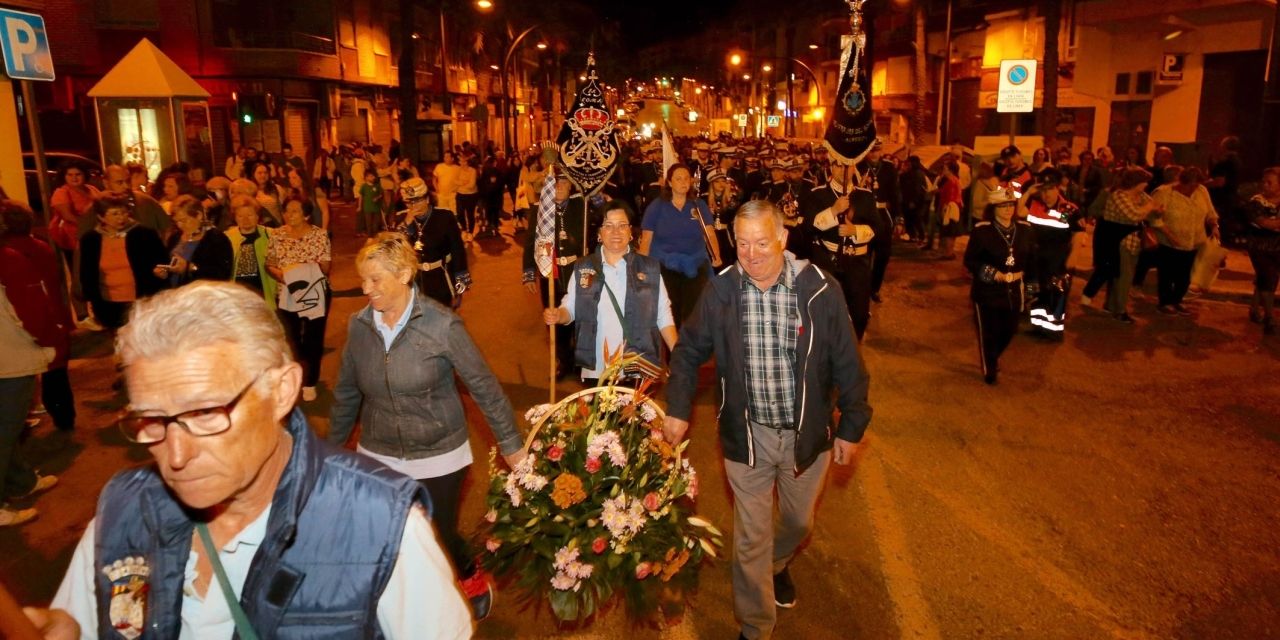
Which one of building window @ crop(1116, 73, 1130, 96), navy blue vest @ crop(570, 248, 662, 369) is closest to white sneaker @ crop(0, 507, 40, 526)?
navy blue vest @ crop(570, 248, 662, 369)

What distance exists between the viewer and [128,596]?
6.27 feet

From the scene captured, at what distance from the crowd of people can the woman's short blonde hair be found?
18 millimetres

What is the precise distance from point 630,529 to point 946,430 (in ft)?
14.8

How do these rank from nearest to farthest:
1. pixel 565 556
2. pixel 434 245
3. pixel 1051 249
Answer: pixel 565 556, pixel 434 245, pixel 1051 249

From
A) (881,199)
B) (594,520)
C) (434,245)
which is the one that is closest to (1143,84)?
(881,199)

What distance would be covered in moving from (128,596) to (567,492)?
2172 millimetres

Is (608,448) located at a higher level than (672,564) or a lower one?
higher

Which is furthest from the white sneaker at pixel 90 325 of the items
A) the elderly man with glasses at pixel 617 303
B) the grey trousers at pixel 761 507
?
the grey trousers at pixel 761 507

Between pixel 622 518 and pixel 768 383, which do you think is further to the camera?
pixel 768 383

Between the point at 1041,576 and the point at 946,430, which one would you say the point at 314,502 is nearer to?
the point at 1041,576

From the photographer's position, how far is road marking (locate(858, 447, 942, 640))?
463cm

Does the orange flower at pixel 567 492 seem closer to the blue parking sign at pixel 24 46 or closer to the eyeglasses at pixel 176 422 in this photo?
the eyeglasses at pixel 176 422

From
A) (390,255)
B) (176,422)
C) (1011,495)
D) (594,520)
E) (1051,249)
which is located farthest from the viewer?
(1051,249)

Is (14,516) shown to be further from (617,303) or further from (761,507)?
(761,507)
